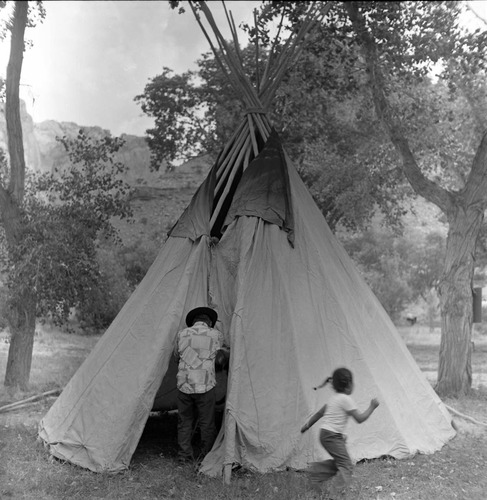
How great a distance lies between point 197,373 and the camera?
21.5ft

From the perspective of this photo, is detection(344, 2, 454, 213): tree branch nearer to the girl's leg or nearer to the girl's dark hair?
the girl's dark hair

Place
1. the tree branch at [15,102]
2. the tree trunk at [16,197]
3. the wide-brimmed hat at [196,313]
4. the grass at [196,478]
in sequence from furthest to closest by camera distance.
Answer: the tree branch at [15,102] → the tree trunk at [16,197] → the wide-brimmed hat at [196,313] → the grass at [196,478]

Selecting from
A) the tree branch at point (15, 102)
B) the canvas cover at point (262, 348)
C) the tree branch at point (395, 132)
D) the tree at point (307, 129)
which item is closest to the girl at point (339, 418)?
the canvas cover at point (262, 348)

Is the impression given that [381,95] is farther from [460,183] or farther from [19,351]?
[460,183]

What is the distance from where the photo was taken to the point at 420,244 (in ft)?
131

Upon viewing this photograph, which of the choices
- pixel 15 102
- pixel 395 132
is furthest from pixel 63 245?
pixel 395 132

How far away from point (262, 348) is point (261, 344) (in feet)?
0.13

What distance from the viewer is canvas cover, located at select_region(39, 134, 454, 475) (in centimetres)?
627

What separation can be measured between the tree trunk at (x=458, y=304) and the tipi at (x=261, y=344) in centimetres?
338

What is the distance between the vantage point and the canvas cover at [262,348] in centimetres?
627

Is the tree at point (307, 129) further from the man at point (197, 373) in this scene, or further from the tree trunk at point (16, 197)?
the man at point (197, 373)

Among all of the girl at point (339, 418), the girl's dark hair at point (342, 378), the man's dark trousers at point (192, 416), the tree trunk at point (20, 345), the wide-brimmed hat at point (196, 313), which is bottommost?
the tree trunk at point (20, 345)

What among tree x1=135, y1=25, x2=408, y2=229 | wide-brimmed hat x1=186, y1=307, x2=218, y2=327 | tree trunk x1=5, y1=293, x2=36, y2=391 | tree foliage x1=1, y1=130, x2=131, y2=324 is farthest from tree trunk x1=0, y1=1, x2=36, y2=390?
wide-brimmed hat x1=186, y1=307, x2=218, y2=327

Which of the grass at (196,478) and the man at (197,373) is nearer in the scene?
the grass at (196,478)
